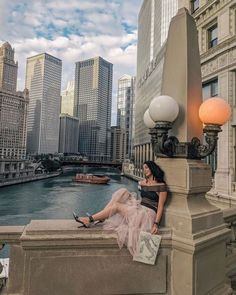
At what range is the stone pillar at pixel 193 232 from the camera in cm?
362

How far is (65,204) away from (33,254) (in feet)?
144

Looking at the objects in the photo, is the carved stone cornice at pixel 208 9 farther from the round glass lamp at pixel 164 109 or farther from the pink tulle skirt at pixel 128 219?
the pink tulle skirt at pixel 128 219

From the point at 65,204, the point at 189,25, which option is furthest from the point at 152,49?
the point at 189,25

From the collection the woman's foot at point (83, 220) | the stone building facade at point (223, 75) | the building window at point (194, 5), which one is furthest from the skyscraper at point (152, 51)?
the woman's foot at point (83, 220)

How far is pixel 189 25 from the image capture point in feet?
15.2

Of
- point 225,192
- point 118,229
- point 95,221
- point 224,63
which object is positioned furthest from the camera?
point 224,63

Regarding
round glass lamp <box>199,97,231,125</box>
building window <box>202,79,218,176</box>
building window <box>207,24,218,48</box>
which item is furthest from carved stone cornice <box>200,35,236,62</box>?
round glass lamp <box>199,97,231,125</box>

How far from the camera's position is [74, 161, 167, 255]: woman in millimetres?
3633

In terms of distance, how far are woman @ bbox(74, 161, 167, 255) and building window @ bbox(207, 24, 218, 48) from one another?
16.7 m

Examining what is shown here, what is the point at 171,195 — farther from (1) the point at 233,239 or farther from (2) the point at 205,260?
(1) the point at 233,239

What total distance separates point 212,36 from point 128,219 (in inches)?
708

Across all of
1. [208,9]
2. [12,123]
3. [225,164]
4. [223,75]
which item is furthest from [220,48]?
→ [12,123]

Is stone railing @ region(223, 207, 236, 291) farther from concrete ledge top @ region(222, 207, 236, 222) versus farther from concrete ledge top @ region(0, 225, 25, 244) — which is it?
concrete ledge top @ region(0, 225, 25, 244)

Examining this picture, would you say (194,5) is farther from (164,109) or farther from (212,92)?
(164,109)
